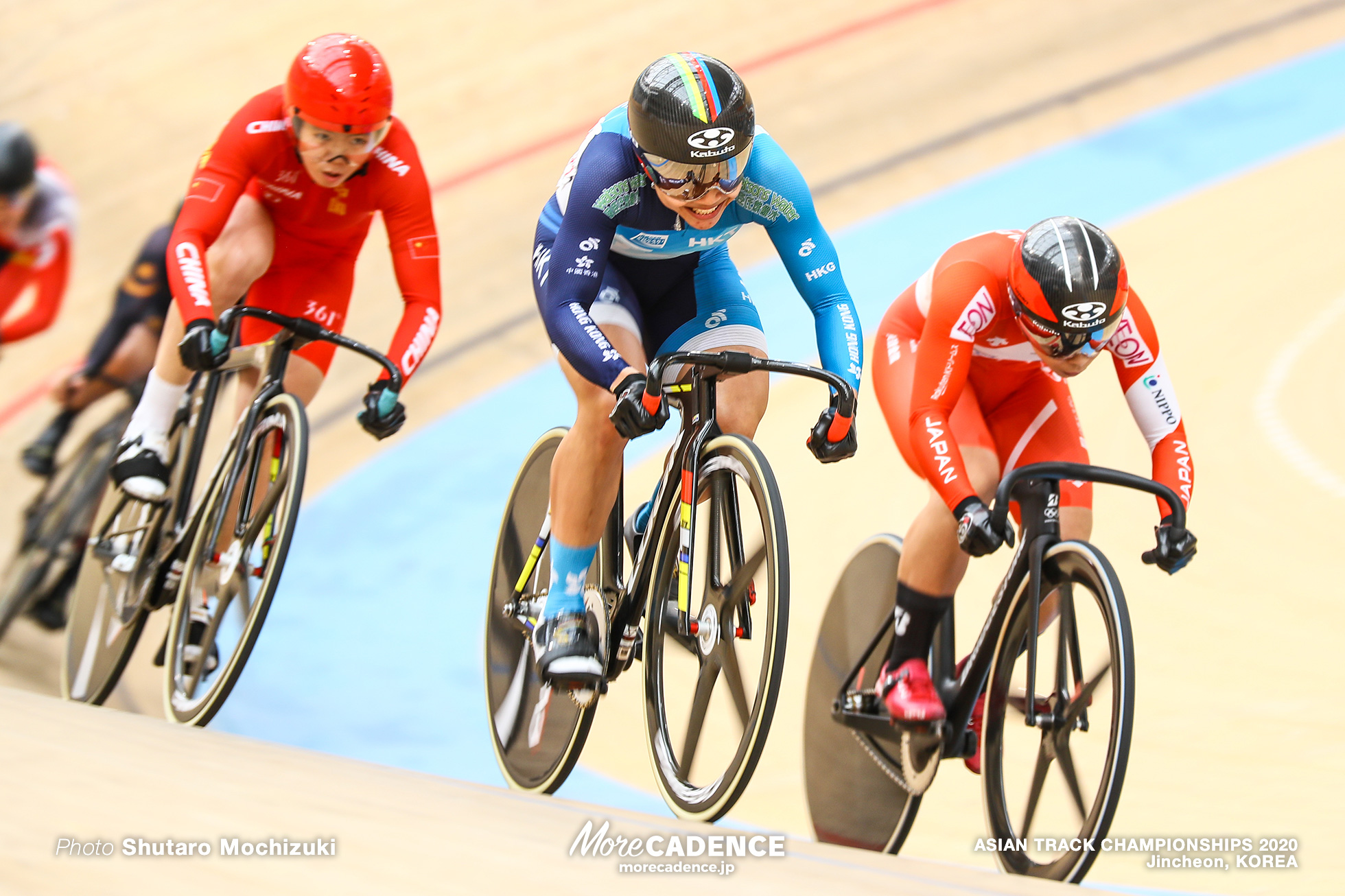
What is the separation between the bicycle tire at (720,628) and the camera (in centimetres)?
260

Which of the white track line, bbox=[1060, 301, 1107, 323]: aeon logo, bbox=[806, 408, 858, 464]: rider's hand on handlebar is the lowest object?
the white track line

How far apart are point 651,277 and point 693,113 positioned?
0.57 meters

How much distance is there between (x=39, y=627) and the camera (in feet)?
16.4

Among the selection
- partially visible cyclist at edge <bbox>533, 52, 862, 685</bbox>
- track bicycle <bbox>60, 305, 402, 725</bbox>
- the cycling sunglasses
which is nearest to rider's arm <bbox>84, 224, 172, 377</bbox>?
track bicycle <bbox>60, 305, 402, 725</bbox>

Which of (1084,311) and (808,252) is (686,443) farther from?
(1084,311)

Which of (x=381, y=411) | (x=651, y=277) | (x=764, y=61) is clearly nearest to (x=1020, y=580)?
(x=651, y=277)

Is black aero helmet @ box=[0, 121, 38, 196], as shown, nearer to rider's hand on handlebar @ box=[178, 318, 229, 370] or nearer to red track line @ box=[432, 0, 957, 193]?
rider's hand on handlebar @ box=[178, 318, 229, 370]

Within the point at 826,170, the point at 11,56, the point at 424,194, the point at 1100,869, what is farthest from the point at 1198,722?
the point at 11,56

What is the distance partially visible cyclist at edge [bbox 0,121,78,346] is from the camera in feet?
14.2

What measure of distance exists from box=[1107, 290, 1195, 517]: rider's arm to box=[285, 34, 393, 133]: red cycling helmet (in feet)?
5.96

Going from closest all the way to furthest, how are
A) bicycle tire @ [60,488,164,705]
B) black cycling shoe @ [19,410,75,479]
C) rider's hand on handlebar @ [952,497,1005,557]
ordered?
rider's hand on handlebar @ [952,497,1005,557], bicycle tire @ [60,488,164,705], black cycling shoe @ [19,410,75,479]

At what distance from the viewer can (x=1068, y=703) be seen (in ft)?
8.88

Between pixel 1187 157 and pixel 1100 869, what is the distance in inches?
211

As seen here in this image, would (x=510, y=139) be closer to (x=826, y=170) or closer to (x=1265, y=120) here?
(x=826, y=170)
